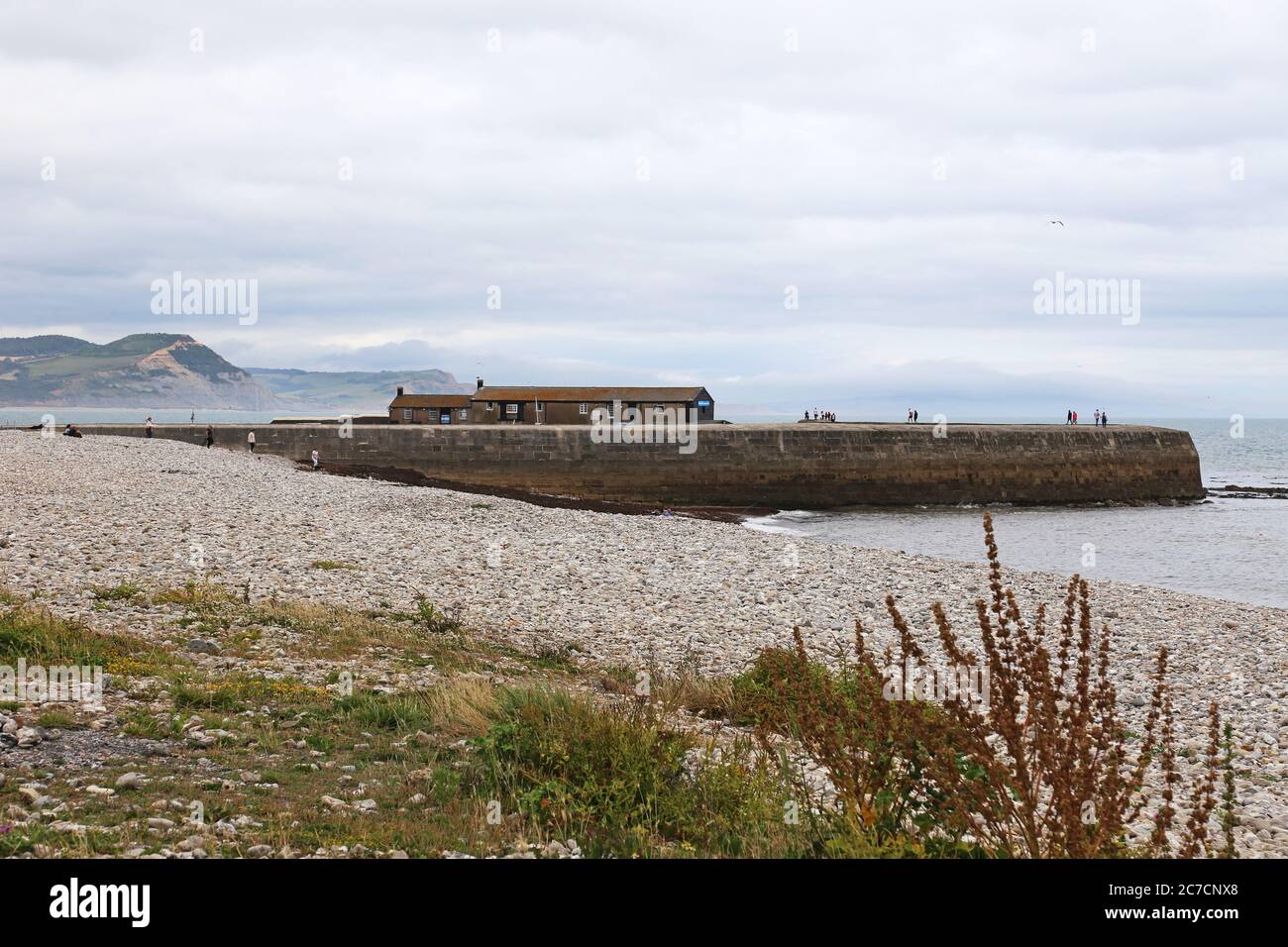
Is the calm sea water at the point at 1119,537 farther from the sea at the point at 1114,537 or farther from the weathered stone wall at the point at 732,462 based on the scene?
the weathered stone wall at the point at 732,462

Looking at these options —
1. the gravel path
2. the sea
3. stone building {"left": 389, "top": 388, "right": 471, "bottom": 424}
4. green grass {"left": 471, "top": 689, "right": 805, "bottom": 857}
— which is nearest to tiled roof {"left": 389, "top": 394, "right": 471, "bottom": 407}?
stone building {"left": 389, "top": 388, "right": 471, "bottom": 424}

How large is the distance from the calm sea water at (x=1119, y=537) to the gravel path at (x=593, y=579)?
18.9ft

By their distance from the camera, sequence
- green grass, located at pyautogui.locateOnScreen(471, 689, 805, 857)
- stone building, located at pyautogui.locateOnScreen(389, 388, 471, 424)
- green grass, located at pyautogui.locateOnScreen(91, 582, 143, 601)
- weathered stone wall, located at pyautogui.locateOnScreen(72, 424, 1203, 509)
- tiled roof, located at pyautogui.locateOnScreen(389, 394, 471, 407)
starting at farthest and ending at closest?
tiled roof, located at pyautogui.locateOnScreen(389, 394, 471, 407)
stone building, located at pyautogui.locateOnScreen(389, 388, 471, 424)
weathered stone wall, located at pyautogui.locateOnScreen(72, 424, 1203, 509)
green grass, located at pyautogui.locateOnScreen(91, 582, 143, 601)
green grass, located at pyautogui.locateOnScreen(471, 689, 805, 857)

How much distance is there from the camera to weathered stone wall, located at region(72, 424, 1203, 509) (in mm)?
50906

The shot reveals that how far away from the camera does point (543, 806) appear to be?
20.5 ft

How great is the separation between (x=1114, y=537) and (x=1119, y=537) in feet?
0.62

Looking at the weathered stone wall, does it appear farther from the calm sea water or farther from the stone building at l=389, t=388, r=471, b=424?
the stone building at l=389, t=388, r=471, b=424

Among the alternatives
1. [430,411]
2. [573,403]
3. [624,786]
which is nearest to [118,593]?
[624,786]

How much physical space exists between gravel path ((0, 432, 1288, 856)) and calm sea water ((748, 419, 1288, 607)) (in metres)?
5.76

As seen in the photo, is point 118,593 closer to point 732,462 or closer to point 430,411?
point 732,462

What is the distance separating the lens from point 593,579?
19922mm

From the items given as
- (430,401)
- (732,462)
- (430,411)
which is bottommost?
(732,462)

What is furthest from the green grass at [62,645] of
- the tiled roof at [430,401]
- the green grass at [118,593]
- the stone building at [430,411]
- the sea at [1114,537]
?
the tiled roof at [430,401]

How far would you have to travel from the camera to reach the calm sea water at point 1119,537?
28484 millimetres
